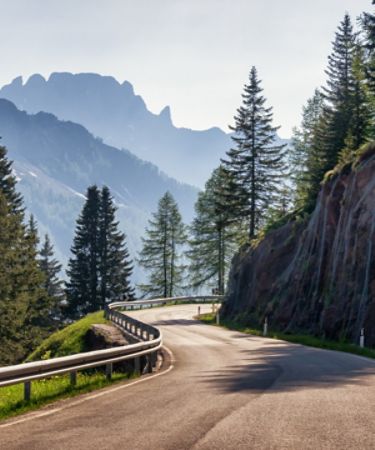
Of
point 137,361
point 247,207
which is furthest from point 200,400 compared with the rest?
point 247,207

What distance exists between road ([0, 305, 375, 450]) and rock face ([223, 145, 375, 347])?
770cm

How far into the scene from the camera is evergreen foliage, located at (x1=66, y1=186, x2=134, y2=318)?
59188 mm

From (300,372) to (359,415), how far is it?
18.1ft

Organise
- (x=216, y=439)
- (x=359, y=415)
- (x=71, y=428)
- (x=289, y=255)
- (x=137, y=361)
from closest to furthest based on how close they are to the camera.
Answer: (x=216, y=439) < (x=71, y=428) < (x=359, y=415) < (x=137, y=361) < (x=289, y=255)

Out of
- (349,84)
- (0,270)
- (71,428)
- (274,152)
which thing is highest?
(349,84)

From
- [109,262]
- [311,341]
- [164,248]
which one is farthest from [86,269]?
[311,341]

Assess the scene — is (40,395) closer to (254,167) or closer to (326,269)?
(326,269)

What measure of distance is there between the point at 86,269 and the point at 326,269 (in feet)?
124

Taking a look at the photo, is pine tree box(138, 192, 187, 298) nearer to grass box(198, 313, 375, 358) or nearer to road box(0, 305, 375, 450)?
grass box(198, 313, 375, 358)

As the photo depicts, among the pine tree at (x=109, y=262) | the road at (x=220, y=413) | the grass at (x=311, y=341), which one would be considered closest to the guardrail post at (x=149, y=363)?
the road at (x=220, y=413)

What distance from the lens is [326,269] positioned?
25.9 meters

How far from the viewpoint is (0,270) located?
33875 millimetres

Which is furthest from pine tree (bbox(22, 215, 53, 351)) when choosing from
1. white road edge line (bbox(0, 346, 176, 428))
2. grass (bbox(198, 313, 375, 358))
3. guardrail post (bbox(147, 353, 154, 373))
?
white road edge line (bbox(0, 346, 176, 428))

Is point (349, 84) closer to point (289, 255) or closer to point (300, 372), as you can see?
point (289, 255)
